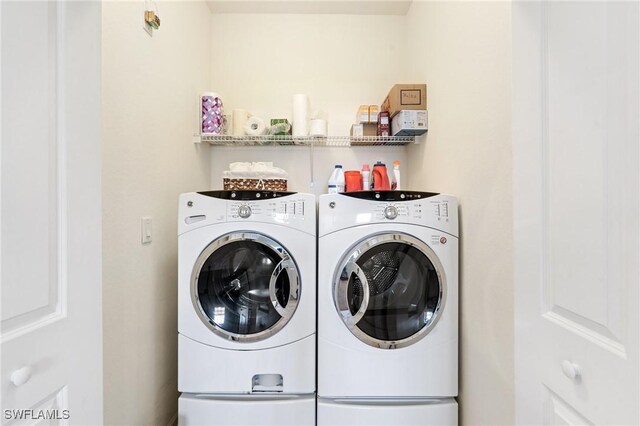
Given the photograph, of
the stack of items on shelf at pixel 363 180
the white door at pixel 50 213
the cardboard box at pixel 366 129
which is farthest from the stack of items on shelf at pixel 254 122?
the white door at pixel 50 213

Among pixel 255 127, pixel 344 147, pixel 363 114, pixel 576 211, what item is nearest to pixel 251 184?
pixel 255 127

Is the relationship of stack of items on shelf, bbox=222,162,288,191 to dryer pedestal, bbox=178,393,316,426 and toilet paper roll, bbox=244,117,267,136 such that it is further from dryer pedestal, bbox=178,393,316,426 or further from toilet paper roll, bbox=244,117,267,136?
dryer pedestal, bbox=178,393,316,426

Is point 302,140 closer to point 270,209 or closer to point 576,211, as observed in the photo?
point 270,209

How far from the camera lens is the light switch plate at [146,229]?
1.39m

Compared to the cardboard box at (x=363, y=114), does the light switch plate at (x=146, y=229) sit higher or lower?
lower

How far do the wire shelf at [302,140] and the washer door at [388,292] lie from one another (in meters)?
0.86

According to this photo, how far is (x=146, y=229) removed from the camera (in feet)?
4.65

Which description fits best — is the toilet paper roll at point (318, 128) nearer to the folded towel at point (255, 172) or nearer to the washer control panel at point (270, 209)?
the folded towel at point (255, 172)

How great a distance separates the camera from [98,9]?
0.84 m

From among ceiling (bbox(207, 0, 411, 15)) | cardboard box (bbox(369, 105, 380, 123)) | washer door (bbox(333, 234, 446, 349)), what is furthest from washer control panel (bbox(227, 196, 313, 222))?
ceiling (bbox(207, 0, 411, 15))

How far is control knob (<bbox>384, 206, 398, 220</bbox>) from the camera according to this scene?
4.69ft

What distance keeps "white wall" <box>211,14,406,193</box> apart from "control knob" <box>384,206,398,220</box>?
906 mm

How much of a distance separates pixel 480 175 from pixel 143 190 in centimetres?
145

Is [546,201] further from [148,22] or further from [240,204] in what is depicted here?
[148,22]
